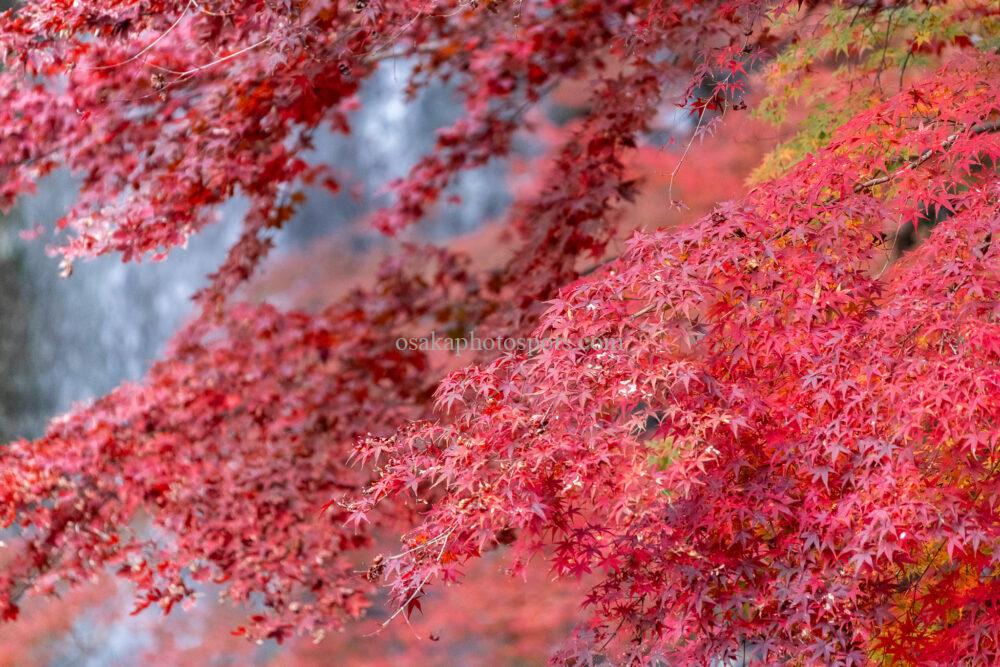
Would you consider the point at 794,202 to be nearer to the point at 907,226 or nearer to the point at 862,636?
the point at 862,636

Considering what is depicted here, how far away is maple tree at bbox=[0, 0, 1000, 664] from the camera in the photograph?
8.22ft

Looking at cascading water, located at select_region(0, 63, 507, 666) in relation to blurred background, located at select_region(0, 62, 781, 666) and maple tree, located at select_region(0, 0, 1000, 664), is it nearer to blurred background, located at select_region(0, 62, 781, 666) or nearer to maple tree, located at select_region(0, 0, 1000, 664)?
blurred background, located at select_region(0, 62, 781, 666)

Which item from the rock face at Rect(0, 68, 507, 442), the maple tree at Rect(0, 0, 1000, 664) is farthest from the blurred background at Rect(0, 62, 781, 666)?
the maple tree at Rect(0, 0, 1000, 664)

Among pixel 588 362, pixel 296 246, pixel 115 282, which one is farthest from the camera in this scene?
pixel 296 246

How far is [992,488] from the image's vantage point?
2.50 meters

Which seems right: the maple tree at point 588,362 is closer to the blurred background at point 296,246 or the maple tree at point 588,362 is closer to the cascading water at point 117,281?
the blurred background at point 296,246

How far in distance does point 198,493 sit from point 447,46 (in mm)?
3105

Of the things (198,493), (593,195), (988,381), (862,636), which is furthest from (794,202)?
(198,493)

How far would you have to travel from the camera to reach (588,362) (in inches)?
100

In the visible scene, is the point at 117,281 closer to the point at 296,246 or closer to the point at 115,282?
the point at 115,282

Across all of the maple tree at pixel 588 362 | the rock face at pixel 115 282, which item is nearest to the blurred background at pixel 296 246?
the rock face at pixel 115 282

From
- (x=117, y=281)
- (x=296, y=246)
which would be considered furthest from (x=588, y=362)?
(x=117, y=281)

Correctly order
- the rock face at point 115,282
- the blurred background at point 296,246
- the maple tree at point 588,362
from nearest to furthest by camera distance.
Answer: the maple tree at point 588,362 → the blurred background at point 296,246 → the rock face at point 115,282

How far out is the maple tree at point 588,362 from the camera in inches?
98.7
